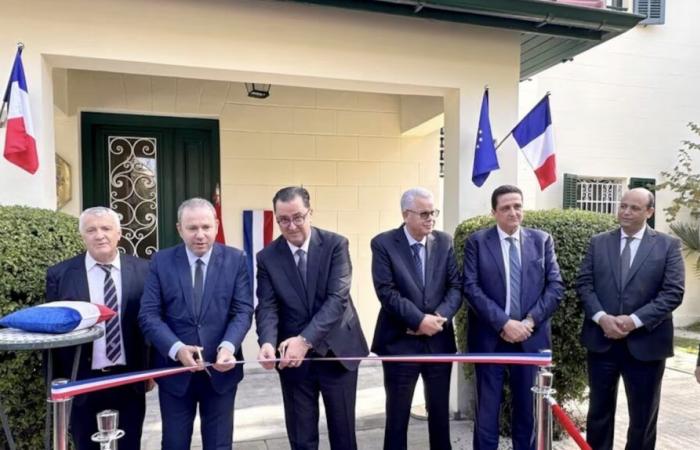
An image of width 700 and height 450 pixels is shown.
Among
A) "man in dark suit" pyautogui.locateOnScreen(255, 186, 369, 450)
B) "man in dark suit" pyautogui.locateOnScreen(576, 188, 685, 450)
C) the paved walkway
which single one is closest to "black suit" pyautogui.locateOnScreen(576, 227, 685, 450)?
"man in dark suit" pyautogui.locateOnScreen(576, 188, 685, 450)

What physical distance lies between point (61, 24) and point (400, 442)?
370 cm

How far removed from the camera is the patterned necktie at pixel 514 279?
→ 3.22 m

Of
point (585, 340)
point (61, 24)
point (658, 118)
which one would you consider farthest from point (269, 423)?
point (658, 118)

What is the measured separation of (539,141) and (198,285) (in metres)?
3.11

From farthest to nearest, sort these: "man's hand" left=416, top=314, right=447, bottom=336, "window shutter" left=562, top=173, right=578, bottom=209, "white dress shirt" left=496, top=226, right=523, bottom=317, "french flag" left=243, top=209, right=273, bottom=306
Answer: "window shutter" left=562, top=173, right=578, bottom=209 < "french flag" left=243, top=209, right=273, bottom=306 < "white dress shirt" left=496, top=226, right=523, bottom=317 < "man's hand" left=416, top=314, right=447, bottom=336

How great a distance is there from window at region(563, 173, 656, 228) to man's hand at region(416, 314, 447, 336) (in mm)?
5925

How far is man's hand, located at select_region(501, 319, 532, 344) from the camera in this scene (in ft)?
10.1

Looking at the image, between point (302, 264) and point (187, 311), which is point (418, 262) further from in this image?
point (187, 311)

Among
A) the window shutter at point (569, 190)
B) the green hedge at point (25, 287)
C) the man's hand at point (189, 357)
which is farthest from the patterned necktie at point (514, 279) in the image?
the window shutter at point (569, 190)

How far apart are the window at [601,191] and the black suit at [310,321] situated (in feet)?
20.8

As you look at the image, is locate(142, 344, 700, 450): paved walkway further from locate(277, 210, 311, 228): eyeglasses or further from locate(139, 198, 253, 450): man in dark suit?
locate(277, 210, 311, 228): eyeglasses

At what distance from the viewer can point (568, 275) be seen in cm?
380

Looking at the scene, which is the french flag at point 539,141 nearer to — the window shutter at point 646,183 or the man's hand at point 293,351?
the man's hand at point 293,351

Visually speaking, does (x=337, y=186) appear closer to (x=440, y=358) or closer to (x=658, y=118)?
(x=440, y=358)
